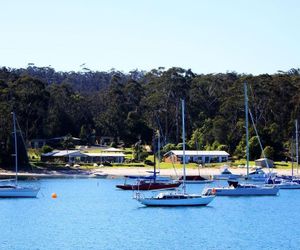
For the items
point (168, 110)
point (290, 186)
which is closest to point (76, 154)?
point (168, 110)

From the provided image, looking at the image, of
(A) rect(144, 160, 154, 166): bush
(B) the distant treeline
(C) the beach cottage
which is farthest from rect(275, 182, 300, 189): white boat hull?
(A) rect(144, 160, 154, 166): bush

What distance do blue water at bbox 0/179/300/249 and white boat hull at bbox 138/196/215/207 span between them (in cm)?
56

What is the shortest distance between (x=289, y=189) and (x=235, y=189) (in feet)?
45.2

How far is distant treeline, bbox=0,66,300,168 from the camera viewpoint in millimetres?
129000

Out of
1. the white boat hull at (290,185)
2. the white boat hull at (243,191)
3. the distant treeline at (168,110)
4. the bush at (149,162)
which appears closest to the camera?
the white boat hull at (243,191)

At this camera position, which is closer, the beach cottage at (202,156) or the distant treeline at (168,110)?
the beach cottage at (202,156)

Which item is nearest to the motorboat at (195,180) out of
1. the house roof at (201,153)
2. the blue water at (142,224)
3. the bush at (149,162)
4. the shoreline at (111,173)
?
the shoreline at (111,173)

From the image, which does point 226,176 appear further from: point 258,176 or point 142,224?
point 142,224

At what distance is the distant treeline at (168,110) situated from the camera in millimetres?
129000

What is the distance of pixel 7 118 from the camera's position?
11856 cm

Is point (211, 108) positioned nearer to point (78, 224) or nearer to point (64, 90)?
point (64, 90)

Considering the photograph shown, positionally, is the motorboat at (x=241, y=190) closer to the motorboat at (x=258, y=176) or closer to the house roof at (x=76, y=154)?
the motorboat at (x=258, y=176)

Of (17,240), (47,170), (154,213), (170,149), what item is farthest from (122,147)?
(17,240)

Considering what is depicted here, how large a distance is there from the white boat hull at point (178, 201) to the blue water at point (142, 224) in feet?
1.82
